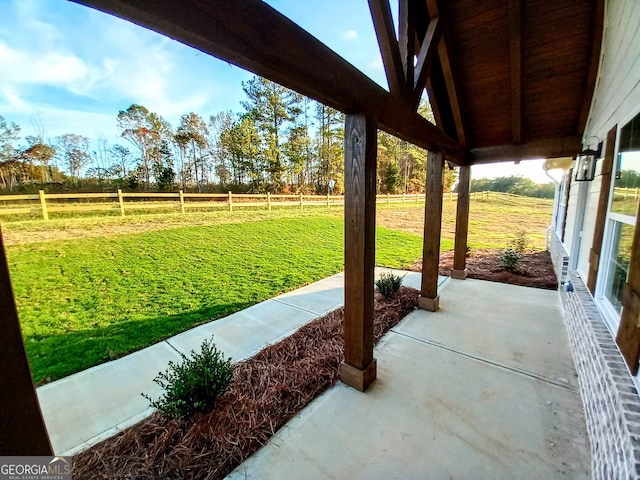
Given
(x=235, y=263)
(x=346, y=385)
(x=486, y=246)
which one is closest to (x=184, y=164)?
(x=235, y=263)

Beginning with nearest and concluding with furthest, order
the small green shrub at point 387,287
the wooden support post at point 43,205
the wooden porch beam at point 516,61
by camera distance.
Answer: the wooden porch beam at point 516,61
the small green shrub at point 387,287
the wooden support post at point 43,205

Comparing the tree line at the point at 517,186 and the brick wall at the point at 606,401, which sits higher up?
the tree line at the point at 517,186

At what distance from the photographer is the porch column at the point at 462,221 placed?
463 centimetres

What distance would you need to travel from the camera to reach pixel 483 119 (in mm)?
3908

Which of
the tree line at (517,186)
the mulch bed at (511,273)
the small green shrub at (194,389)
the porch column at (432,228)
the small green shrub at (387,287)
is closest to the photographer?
the small green shrub at (194,389)

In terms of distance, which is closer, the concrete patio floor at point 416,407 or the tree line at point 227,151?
the concrete patio floor at point 416,407

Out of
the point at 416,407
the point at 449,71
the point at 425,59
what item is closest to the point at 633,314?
the point at 416,407

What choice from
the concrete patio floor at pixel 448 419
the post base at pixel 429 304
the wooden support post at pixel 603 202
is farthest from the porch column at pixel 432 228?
the wooden support post at pixel 603 202

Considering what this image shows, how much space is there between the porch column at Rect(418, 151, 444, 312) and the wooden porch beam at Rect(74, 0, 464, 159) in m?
1.71

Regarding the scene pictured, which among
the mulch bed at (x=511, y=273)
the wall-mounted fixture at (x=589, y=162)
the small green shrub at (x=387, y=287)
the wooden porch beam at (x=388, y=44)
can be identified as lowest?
the mulch bed at (x=511, y=273)

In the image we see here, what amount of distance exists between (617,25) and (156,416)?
4.78 metres

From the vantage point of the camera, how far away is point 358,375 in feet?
7.05

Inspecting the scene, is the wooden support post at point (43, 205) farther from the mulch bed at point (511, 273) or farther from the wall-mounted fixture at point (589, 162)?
the wall-mounted fixture at point (589, 162)

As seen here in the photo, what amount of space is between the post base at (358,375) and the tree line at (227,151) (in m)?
16.3
